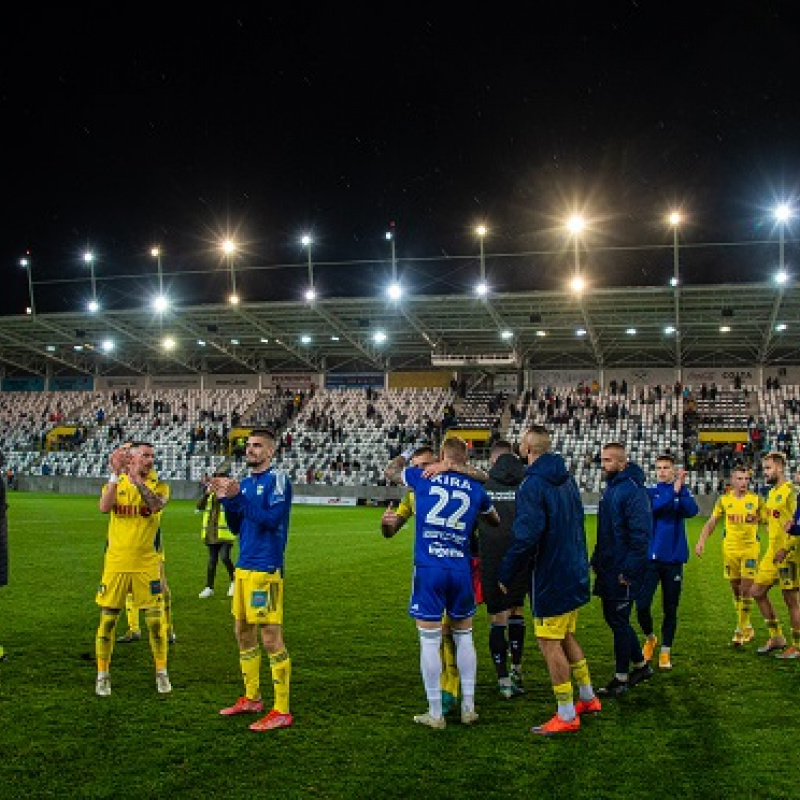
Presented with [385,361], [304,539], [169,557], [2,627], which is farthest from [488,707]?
[385,361]

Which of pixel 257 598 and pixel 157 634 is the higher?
pixel 257 598

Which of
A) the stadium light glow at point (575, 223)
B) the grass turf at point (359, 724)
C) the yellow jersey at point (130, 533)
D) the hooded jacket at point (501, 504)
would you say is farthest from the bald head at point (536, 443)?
the stadium light glow at point (575, 223)

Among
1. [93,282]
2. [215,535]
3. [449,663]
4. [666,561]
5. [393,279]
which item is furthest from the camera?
[93,282]

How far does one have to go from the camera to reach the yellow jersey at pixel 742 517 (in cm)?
889

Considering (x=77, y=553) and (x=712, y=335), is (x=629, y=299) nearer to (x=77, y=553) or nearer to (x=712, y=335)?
(x=712, y=335)

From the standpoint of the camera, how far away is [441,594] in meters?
5.89

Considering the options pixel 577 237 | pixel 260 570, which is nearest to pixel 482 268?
pixel 577 237

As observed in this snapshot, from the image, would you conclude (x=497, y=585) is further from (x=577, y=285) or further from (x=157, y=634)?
(x=577, y=285)

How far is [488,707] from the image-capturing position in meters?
6.35

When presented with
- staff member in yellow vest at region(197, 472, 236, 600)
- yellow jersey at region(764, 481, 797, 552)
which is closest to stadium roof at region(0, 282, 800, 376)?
staff member in yellow vest at region(197, 472, 236, 600)

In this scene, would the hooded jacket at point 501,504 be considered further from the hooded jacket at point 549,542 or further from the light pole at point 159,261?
the light pole at point 159,261

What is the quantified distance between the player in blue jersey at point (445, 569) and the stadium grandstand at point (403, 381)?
95.6ft

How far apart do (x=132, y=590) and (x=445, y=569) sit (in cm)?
270

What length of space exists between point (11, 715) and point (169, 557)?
33.6 feet
